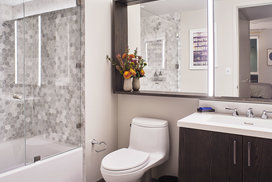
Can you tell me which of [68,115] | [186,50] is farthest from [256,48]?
[68,115]

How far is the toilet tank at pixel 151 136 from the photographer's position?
226 centimetres

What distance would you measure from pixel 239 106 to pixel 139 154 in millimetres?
992

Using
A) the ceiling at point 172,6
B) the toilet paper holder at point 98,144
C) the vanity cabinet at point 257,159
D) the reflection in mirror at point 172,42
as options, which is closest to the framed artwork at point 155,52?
the reflection in mirror at point 172,42

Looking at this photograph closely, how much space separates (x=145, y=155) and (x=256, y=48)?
4.43ft

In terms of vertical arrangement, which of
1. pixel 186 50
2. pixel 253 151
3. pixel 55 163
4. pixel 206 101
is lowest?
pixel 55 163

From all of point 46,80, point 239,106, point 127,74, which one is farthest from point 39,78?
point 239,106

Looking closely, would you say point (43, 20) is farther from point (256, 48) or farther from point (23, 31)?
point (256, 48)

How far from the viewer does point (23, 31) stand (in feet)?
7.06

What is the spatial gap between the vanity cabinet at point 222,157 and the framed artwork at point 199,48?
1027 millimetres

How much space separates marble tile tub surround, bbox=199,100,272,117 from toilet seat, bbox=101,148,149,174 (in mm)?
767

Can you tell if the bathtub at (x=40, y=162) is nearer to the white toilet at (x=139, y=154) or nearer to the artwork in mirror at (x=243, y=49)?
the white toilet at (x=139, y=154)

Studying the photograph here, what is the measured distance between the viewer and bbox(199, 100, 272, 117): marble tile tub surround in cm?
193

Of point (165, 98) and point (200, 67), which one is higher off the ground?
point (200, 67)

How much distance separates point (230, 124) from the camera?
179cm
